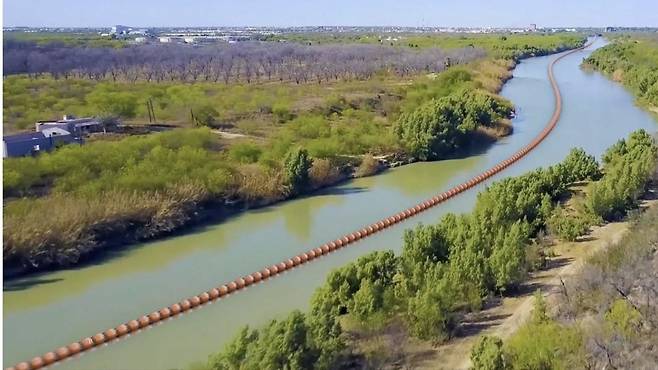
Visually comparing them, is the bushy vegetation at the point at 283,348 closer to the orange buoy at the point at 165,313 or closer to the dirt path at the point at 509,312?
the dirt path at the point at 509,312

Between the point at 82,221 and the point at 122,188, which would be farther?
the point at 122,188

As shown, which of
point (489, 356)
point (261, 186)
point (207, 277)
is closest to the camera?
point (489, 356)

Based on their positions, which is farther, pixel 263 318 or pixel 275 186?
pixel 275 186

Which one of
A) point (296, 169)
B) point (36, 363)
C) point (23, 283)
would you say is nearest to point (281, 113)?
point (296, 169)

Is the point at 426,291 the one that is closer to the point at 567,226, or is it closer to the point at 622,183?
the point at 567,226

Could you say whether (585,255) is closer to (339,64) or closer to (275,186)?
(275,186)

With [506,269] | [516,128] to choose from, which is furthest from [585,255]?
[516,128]
